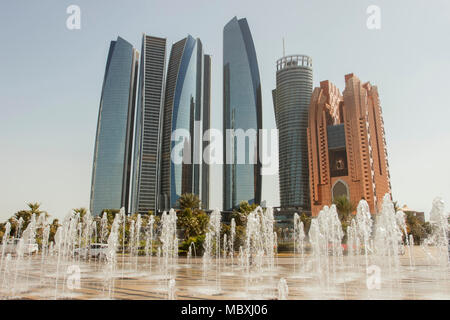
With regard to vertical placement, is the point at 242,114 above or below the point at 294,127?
above

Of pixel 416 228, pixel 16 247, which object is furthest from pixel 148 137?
pixel 416 228

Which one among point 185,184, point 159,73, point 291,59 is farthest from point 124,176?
point 291,59

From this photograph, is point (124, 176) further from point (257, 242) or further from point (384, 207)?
point (384, 207)

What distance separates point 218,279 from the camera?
56.0ft

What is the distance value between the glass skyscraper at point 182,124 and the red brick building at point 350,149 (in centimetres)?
5525

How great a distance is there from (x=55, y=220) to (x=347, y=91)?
11117 cm

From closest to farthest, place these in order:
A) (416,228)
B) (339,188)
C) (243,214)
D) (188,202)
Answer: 1. (243,214)
2. (188,202)
3. (416,228)
4. (339,188)

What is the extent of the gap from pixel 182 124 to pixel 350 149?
2878 inches

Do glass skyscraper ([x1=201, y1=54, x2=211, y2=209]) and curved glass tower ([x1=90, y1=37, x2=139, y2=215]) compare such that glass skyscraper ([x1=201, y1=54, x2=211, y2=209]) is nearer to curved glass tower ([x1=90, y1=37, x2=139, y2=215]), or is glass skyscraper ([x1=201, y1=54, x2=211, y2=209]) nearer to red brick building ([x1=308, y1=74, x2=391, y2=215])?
curved glass tower ([x1=90, y1=37, x2=139, y2=215])

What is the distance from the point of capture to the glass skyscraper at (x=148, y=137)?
145375 mm

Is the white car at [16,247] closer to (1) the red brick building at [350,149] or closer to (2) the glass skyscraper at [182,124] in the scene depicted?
(2) the glass skyscraper at [182,124]

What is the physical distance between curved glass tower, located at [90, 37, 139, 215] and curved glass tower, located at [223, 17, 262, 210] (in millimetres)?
46485

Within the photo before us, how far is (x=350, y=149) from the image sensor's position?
122 metres

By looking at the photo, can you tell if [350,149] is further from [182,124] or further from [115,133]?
[115,133]
